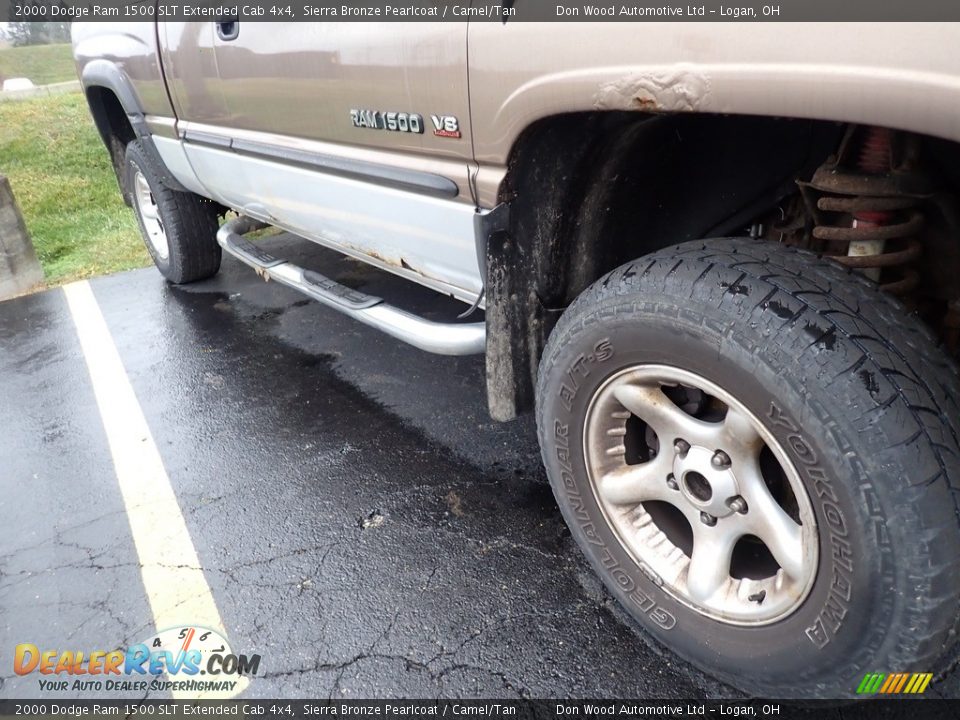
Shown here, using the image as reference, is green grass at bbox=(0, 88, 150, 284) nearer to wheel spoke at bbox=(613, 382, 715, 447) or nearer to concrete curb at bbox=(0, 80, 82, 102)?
concrete curb at bbox=(0, 80, 82, 102)

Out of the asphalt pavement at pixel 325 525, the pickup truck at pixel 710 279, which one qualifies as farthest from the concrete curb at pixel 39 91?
the pickup truck at pixel 710 279

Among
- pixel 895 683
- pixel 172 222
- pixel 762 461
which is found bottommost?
pixel 895 683

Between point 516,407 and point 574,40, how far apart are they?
109cm

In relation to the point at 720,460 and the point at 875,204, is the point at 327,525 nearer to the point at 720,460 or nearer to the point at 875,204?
the point at 720,460

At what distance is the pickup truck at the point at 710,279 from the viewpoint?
1.31 metres

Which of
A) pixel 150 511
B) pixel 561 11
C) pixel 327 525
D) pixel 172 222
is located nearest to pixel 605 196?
pixel 561 11

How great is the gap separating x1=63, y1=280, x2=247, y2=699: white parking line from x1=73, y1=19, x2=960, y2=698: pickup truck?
1.14 m

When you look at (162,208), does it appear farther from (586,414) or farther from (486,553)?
(586,414)

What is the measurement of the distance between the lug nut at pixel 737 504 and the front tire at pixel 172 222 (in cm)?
390

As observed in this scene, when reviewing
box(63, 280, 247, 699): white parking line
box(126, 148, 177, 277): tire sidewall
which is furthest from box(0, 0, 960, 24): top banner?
box(63, 280, 247, 699): white parking line

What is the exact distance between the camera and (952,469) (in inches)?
52.0

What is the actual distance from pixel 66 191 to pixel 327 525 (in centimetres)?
699

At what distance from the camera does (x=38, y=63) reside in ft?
52.3

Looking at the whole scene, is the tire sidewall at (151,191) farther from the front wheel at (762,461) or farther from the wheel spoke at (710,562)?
the wheel spoke at (710,562)
